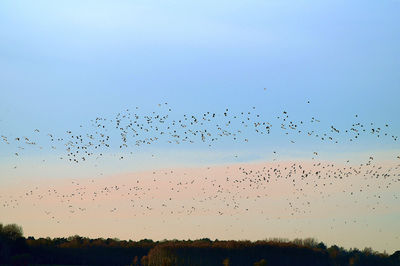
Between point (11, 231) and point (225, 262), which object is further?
point (11, 231)

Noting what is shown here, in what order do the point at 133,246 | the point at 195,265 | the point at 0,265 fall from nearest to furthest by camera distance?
the point at 0,265 < the point at 195,265 < the point at 133,246

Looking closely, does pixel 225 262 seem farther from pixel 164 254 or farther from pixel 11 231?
pixel 11 231

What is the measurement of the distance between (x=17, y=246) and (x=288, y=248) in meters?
49.9

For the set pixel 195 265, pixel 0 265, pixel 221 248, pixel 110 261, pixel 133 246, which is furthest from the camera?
pixel 133 246

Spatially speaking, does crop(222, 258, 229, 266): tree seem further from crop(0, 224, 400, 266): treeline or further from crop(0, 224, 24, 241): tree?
crop(0, 224, 24, 241): tree

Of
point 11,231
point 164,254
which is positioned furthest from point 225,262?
point 11,231

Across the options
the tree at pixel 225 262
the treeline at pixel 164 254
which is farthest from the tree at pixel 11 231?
the tree at pixel 225 262

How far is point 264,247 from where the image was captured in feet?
445

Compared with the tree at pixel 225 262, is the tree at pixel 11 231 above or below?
above

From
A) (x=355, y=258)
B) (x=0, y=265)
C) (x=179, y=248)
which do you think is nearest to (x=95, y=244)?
(x=179, y=248)

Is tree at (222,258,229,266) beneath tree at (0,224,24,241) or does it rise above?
beneath

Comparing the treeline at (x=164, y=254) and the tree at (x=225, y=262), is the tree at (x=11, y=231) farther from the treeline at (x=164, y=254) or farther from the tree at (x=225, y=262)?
the tree at (x=225, y=262)

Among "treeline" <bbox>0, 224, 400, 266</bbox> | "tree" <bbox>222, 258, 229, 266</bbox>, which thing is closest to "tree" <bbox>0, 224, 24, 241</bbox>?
"treeline" <bbox>0, 224, 400, 266</bbox>

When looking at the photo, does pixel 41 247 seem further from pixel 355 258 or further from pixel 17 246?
pixel 355 258
